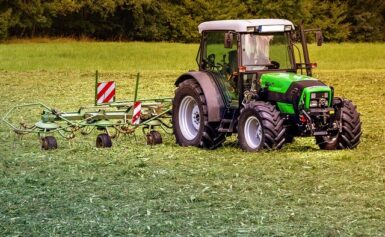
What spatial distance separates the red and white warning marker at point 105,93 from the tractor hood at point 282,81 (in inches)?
112

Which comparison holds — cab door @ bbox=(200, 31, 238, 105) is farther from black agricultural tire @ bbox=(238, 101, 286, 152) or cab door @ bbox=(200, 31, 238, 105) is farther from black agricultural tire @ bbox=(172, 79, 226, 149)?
black agricultural tire @ bbox=(238, 101, 286, 152)

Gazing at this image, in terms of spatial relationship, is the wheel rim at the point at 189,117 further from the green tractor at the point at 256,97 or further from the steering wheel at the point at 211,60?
the steering wheel at the point at 211,60

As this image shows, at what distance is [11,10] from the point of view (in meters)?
49.9

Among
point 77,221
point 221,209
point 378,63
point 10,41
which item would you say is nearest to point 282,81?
point 221,209

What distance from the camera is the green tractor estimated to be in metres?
11.1

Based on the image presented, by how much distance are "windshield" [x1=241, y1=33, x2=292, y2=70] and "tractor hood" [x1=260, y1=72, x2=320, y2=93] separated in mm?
281

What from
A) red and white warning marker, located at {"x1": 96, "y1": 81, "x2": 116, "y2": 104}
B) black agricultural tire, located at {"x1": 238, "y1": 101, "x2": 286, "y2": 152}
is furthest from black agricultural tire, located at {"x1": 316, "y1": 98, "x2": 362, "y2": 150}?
red and white warning marker, located at {"x1": 96, "y1": 81, "x2": 116, "y2": 104}

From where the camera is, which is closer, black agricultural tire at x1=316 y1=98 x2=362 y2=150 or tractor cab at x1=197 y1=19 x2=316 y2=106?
black agricultural tire at x1=316 y1=98 x2=362 y2=150

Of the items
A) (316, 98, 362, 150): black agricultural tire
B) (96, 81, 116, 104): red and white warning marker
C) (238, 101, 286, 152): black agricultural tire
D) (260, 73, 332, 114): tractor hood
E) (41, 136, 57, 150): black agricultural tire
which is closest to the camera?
(238, 101, 286, 152): black agricultural tire

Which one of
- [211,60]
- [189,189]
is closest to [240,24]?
[211,60]

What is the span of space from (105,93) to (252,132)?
308 centimetres

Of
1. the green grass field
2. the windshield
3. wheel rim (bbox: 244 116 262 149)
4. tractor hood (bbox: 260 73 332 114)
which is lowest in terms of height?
the green grass field

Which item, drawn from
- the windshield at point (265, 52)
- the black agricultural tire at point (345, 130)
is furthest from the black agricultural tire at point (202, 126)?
the black agricultural tire at point (345, 130)

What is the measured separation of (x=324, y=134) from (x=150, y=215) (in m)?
4.24
